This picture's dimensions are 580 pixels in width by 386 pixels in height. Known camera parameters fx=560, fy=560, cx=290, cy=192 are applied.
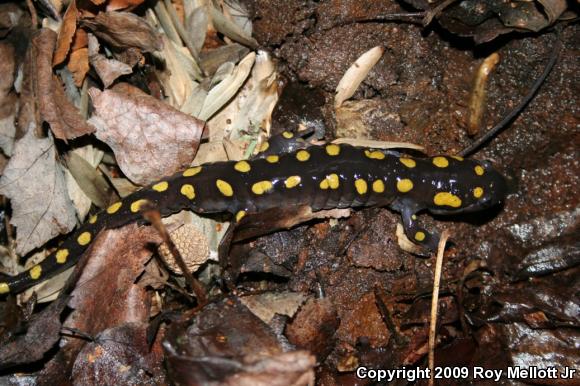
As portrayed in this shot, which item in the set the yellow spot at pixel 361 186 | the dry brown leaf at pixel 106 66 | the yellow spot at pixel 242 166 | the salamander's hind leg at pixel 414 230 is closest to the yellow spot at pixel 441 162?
the salamander's hind leg at pixel 414 230

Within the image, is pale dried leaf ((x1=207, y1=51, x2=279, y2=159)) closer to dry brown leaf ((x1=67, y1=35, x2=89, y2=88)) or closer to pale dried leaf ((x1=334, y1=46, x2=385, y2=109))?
pale dried leaf ((x1=334, y1=46, x2=385, y2=109))

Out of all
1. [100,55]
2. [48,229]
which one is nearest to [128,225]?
[48,229]

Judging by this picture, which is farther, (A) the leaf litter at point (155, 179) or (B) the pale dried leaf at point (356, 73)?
(B) the pale dried leaf at point (356, 73)

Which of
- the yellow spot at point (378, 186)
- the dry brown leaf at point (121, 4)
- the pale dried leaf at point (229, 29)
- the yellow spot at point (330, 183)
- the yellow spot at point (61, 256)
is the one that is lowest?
the yellow spot at point (378, 186)

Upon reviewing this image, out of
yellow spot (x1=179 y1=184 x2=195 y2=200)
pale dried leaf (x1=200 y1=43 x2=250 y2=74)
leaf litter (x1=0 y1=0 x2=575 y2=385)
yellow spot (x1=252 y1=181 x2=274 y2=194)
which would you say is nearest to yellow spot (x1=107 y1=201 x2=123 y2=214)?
leaf litter (x1=0 y1=0 x2=575 y2=385)

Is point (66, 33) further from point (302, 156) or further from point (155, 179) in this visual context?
point (302, 156)

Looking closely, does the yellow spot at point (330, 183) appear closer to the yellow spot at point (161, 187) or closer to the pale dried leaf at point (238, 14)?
the yellow spot at point (161, 187)
